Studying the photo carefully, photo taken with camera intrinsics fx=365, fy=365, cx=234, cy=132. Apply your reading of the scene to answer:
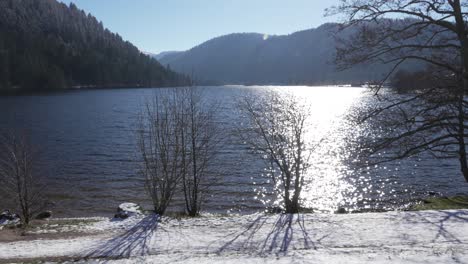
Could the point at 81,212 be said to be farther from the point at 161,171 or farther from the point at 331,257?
the point at 331,257

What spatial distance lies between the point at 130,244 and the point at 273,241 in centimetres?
412

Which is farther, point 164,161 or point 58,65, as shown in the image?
point 58,65

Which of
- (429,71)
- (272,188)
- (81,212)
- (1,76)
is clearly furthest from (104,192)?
(1,76)

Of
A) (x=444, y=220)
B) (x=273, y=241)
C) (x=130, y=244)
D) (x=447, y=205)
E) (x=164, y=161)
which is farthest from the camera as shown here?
(x=447, y=205)

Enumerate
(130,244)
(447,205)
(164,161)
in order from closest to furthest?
(130,244) → (164,161) → (447,205)

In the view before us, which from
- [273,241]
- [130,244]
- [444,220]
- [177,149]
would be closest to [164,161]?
[177,149]

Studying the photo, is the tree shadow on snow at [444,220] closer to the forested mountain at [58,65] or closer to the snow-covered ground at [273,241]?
the snow-covered ground at [273,241]

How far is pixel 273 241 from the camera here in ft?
33.7

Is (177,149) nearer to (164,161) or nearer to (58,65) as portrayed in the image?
(164,161)

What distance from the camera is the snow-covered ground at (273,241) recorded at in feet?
29.6

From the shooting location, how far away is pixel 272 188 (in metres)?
27.3

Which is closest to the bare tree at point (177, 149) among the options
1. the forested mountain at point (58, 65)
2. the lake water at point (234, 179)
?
the lake water at point (234, 179)

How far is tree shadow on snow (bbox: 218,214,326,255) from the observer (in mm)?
9773

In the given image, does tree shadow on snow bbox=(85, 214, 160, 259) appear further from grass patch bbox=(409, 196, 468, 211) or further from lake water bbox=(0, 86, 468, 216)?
grass patch bbox=(409, 196, 468, 211)
